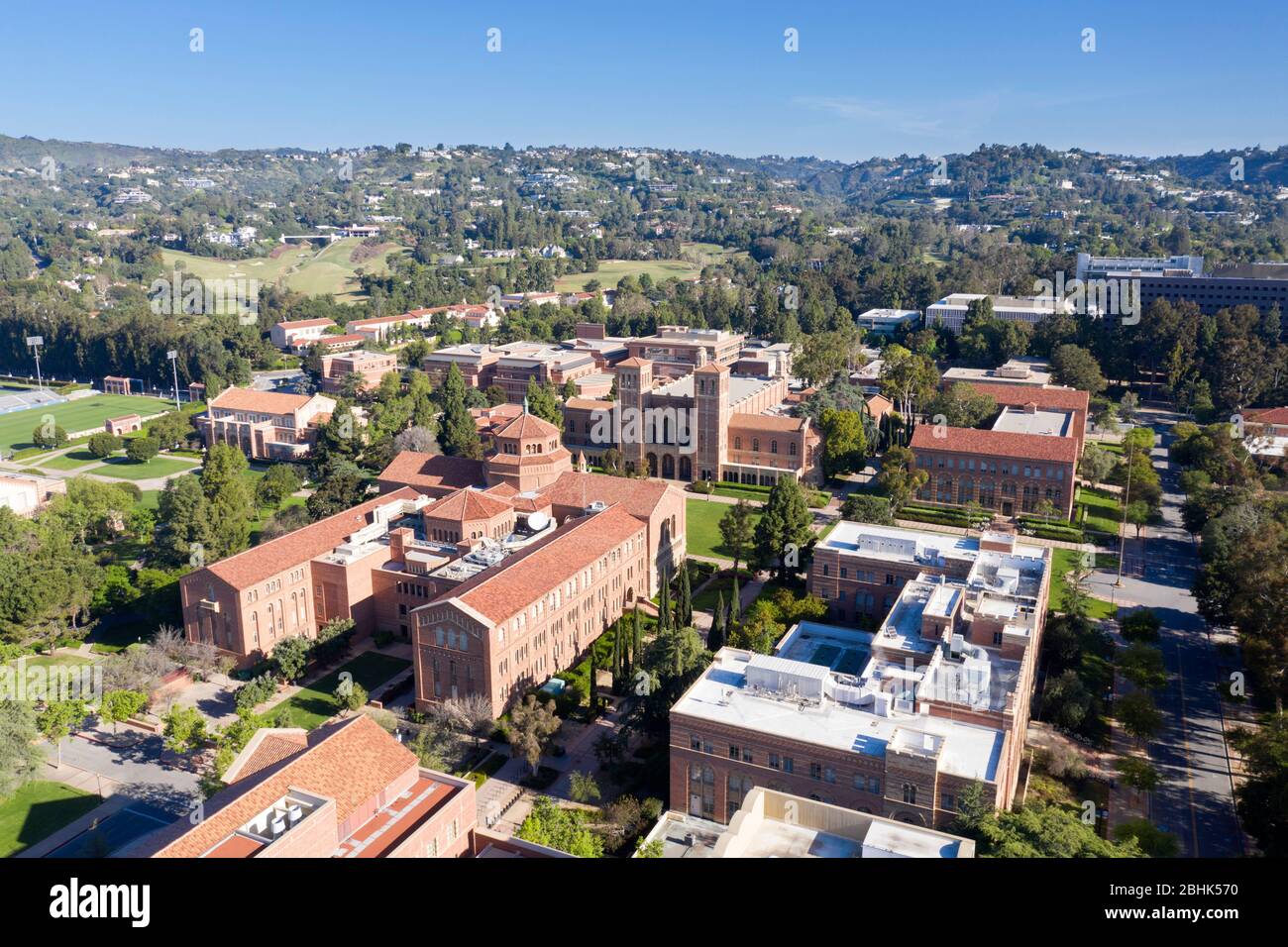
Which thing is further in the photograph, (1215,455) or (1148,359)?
(1148,359)

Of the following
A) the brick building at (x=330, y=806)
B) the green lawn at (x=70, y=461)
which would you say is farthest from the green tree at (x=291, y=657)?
the green lawn at (x=70, y=461)

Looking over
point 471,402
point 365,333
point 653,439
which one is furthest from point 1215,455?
point 365,333

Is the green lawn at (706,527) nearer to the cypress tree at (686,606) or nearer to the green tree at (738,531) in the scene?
the green tree at (738,531)

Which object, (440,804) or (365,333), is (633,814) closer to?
(440,804)

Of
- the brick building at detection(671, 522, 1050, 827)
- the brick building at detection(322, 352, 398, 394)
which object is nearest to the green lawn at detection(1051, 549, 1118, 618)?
the brick building at detection(671, 522, 1050, 827)

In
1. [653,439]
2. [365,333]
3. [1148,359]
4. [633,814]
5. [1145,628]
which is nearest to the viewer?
[633,814]

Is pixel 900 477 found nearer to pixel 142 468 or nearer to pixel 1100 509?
pixel 1100 509
